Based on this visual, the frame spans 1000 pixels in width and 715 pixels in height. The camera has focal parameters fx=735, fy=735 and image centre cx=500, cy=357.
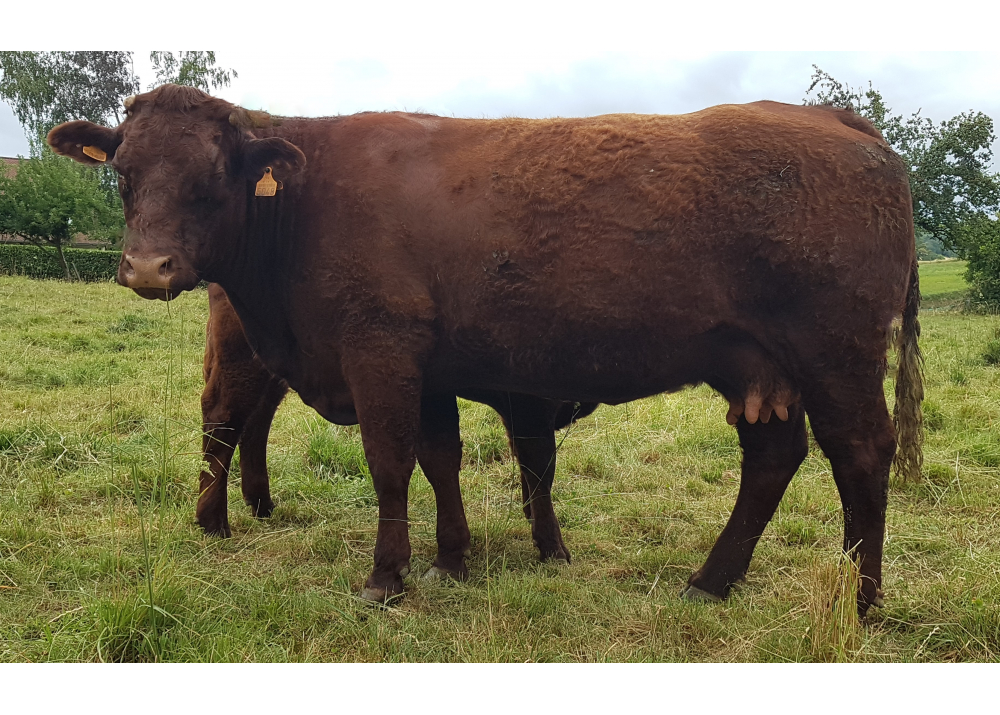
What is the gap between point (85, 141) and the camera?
148 inches

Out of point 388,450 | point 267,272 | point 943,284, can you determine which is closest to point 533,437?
point 388,450

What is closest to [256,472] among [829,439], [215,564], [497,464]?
[215,564]

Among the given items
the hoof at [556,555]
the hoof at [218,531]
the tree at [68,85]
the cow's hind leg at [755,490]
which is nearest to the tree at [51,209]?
the tree at [68,85]

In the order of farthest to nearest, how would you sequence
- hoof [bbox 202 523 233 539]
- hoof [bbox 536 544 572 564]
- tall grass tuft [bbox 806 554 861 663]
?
hoof [bbox 202 523 233 539]
hoof [bbox 536 544 572 564]
tall grass tuft [bbox 806 554 861 663]

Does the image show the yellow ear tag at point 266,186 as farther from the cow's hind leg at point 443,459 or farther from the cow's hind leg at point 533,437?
the cow's hind leg at point 533,437

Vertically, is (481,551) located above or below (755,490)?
below

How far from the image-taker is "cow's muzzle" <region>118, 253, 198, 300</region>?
3.22 meters

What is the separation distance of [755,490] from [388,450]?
77.3 inches

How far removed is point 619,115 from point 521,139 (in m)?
0.55

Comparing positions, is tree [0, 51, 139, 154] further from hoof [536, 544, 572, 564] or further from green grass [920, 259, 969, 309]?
green grass [920, 259, 969, 309]

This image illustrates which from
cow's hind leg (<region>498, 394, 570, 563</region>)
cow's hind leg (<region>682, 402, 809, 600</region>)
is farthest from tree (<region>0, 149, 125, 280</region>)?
cow's hind leg (<region>682, 402, 809, 600</region>)

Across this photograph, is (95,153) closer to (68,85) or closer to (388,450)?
(388,450)

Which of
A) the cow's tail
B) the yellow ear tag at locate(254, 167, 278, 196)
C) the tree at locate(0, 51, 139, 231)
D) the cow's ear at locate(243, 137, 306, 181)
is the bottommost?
the cow's tail

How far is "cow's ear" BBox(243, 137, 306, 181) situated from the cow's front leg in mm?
1080
